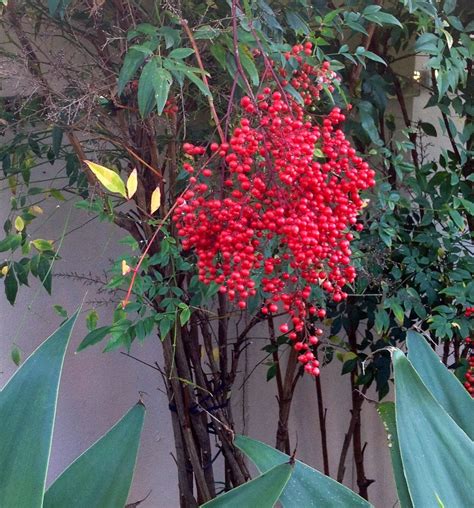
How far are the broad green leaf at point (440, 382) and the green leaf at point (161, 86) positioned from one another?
427 millimetres

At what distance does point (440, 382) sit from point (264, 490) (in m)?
0.32

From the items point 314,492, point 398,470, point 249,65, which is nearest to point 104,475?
point 314,492

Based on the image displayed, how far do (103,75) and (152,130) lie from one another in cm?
14

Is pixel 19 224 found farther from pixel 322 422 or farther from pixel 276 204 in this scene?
pixel 322 422

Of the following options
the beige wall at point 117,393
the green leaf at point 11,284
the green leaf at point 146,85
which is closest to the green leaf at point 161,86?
the green leaf at point 146,85

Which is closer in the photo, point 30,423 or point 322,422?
point 30,423

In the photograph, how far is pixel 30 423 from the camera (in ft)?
2.16

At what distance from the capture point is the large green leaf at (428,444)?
68 cm

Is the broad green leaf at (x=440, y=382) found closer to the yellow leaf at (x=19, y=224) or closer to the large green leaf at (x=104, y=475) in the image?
the large green leaf at (x=104, y=475)

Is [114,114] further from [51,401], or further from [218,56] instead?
[51,401]

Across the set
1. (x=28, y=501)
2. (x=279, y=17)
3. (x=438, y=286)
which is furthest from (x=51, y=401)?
(x=438, y=286)

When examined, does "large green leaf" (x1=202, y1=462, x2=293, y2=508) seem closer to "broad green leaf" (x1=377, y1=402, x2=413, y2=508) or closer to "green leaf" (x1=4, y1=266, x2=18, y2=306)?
"broad green leaf" (x1=377, y1=402, x2=413, y2=508)

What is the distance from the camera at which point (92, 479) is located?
70cm

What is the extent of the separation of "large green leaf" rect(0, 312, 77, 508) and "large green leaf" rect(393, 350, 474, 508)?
365mm
